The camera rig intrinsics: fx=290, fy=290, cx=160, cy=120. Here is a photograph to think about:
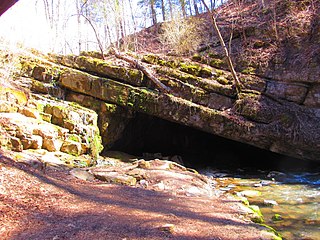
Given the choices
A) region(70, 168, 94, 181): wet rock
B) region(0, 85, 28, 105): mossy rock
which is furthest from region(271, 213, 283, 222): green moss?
region(0, 85, 28, 105): mossy rock

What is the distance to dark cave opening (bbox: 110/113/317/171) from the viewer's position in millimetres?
16500

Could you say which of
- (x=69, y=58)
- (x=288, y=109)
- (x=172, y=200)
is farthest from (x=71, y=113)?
(x=288, y=109)

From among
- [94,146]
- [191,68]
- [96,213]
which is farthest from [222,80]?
[96,213]

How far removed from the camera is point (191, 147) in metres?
20.0

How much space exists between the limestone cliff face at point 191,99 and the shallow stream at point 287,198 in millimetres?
1638

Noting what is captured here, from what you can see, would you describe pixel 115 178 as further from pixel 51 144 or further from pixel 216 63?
pixel 216 63

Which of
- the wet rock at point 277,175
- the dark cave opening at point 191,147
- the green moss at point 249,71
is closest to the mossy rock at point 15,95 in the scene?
the dark cave opening at point 191,147

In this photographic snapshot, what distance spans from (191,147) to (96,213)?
1544 cm

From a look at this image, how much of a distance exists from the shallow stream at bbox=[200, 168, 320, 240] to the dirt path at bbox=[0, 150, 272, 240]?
3.27ft

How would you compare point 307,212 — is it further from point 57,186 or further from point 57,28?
point 57,28

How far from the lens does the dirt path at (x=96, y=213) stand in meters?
4.02

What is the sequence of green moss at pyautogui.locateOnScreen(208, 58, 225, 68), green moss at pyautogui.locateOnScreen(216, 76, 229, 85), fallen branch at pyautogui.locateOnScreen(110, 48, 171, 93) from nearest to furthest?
fallen branch at pyautogui.locateOnScreen(110, 48, 171, 93)
green moss at pyautogui.locateOnScreen(216, 76, 229, 85)
green moss at pyautogui.locateOnScreen(208, 58, 225, 68)

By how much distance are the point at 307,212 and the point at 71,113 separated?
8479mm

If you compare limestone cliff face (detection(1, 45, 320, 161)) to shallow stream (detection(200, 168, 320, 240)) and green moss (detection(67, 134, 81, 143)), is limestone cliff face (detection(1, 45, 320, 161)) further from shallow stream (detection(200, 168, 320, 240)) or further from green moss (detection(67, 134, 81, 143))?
green moss (detection(67, 134, 81, 143))
